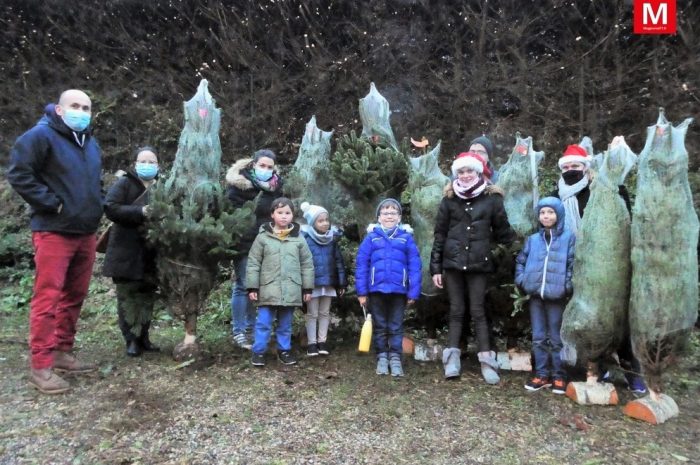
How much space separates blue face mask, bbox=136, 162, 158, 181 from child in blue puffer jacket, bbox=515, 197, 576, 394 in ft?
10.7

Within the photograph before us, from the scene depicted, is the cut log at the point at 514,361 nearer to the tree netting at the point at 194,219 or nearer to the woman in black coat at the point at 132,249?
the tree netting at the point at 194,219

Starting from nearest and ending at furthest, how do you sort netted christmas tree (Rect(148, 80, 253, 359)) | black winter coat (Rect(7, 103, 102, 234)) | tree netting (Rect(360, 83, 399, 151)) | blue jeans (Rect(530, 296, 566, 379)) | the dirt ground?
the dirt ground, black winter coat (Rect(7, 103, 102, 234)), blue jeans (Rect(530, 296, 566, 379)), netted christmas tree (Rect(148, 80, 253, 359)), tree netting (Rect(360, 83, 399, 151))

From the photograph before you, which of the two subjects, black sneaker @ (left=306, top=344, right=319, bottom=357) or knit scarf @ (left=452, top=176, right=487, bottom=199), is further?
black sneaker @ (left=306, top=344, right=319, bottom=357)

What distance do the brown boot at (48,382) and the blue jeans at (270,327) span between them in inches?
58.4

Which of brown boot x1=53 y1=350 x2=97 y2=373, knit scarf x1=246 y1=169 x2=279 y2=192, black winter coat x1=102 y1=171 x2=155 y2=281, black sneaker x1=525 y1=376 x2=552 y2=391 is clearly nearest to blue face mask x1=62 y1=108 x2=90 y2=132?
black winter coat x1=102 y1=171 x2=155 y2=281

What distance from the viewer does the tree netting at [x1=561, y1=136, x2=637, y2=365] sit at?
372 centimetres

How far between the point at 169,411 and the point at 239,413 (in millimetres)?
489

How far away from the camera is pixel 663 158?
3.48m

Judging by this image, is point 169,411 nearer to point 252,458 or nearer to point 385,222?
point 252,458

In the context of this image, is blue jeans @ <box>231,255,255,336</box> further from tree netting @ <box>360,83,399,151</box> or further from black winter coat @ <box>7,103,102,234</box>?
tree netting @ <box>360,83,399,151</box>

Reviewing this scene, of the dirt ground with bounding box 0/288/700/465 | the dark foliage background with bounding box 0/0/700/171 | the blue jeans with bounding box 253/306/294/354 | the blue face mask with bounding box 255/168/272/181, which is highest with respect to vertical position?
the dark foliage background with bounding box 0/0/700/171

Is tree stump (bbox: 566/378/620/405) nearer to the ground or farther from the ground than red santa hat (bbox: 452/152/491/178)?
nearer to the ground

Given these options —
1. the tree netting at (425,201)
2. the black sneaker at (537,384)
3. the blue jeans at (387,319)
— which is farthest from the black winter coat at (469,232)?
the black sneaker at (537,384)

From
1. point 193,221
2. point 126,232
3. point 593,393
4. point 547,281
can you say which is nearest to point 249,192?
point 193,221
